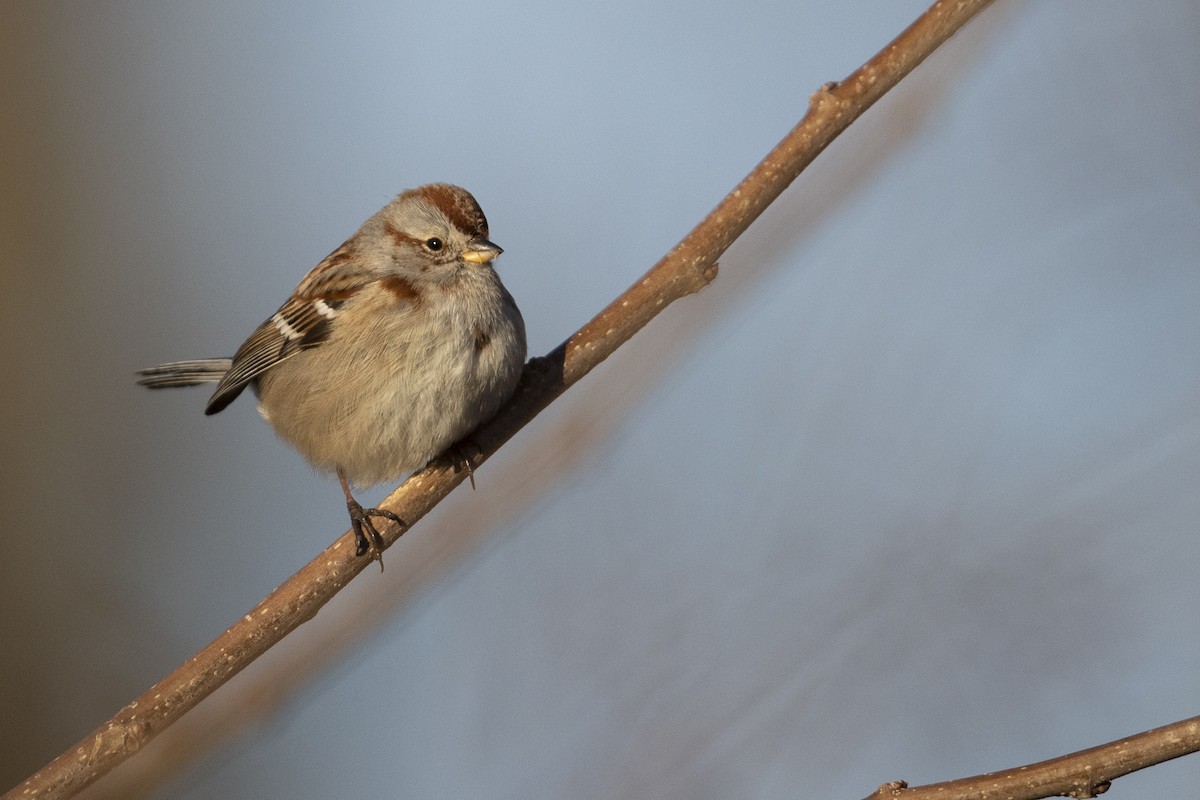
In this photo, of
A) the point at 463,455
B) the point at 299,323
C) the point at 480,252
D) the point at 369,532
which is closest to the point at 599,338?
the point at 463,455

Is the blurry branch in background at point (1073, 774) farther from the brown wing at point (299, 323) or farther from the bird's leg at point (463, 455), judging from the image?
the brown wing at point (299, 323)

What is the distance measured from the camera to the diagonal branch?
2742 mm

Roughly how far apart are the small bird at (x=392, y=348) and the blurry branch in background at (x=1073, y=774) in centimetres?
172

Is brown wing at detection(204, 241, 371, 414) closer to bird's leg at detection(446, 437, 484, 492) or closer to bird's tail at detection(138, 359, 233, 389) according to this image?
bird's tail at detection(138, 359, 233, 389)

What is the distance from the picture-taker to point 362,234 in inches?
186

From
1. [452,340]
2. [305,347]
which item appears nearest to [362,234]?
[305,347]

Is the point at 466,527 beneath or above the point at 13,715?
above

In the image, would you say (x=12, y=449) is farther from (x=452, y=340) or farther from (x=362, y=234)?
(x=452, y=340)

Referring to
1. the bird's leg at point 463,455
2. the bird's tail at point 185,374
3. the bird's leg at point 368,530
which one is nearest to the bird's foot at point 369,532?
the bird's leg at point 368,530

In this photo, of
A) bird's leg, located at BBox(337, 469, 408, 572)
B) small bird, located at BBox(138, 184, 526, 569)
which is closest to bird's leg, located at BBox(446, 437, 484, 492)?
small bird, located at BBox(138, 184, 526, 569)

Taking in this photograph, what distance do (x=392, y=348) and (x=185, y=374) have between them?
70.4 inches

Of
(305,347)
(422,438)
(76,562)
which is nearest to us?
(422,438)

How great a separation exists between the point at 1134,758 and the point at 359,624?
1.77 m

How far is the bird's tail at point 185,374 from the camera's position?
17.5 feet
